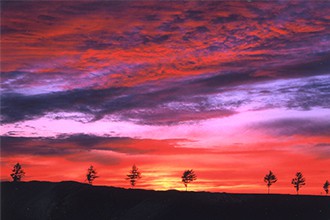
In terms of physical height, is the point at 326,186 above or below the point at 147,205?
above

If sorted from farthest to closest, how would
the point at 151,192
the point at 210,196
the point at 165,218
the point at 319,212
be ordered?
the point at 151,192, the point at 210,196, the point at 319,212, the point at 165,218

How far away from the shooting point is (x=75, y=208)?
80.3 metres

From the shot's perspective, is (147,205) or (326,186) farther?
(326,186)

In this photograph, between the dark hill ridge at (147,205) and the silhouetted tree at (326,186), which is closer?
the dark hill ridge at (147,205)

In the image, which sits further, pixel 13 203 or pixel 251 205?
pixel 13 203

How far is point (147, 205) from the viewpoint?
254ft

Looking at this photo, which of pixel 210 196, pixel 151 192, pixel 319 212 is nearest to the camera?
pixel 319 212

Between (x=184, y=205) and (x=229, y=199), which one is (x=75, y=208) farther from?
(x=229, y=199)

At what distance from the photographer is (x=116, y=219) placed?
3017 inches

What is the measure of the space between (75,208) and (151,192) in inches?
610

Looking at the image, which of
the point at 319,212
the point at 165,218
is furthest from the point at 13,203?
the point at 319,212

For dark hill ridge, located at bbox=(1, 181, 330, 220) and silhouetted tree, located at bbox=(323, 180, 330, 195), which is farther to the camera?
silhouetted tree, located at bbox=(323, 180, 330, 195)

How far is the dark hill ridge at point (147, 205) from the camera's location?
244 ft

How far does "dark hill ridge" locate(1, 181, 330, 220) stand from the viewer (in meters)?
74.5
